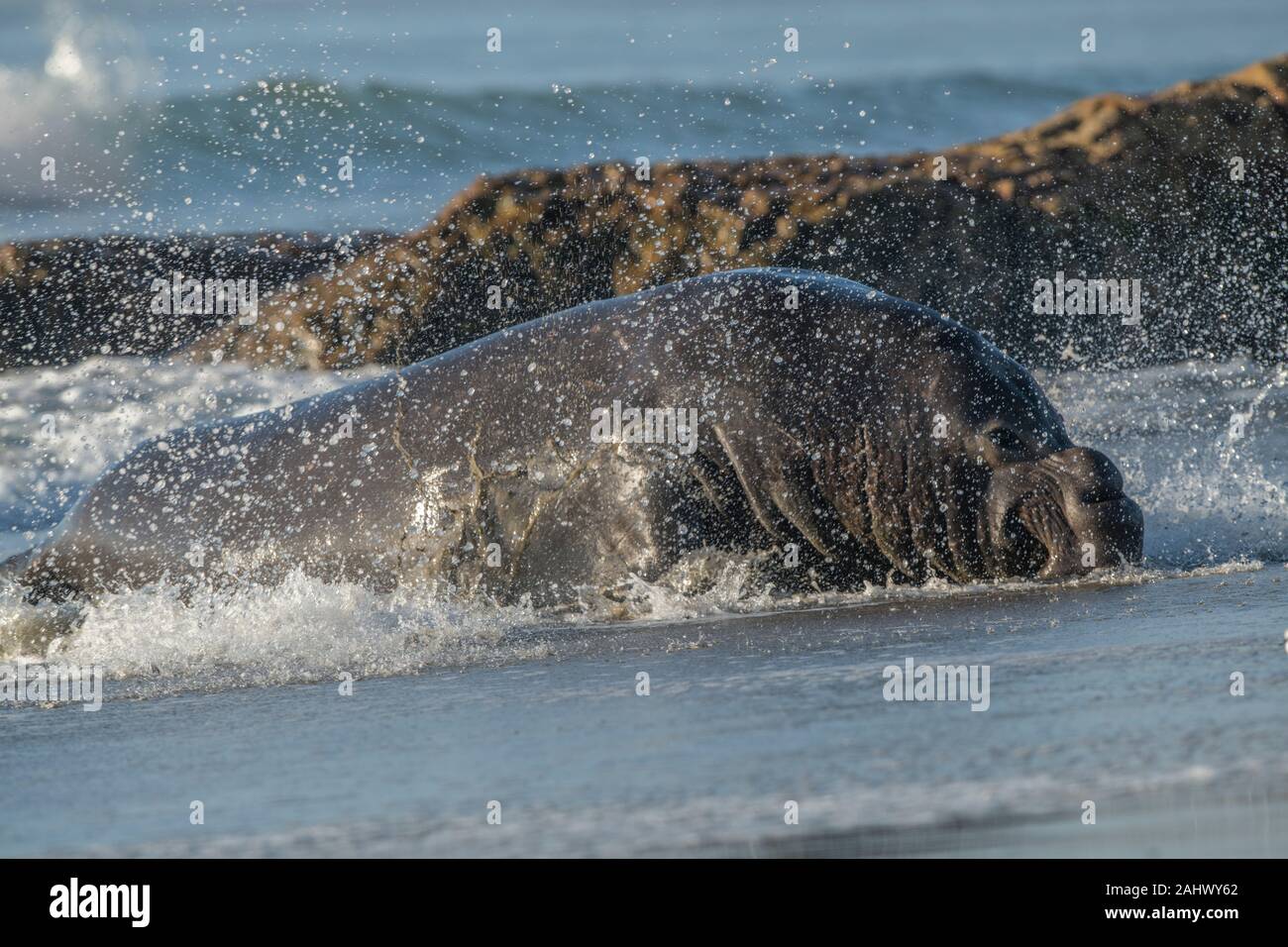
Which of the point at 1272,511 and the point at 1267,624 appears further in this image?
the point at 1272,511

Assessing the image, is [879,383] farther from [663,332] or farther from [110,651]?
[110,651]

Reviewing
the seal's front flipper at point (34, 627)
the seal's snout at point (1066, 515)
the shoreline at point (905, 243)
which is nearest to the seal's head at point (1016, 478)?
the seal's snout at point (1066, 515)

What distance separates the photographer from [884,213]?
14750 millimetres

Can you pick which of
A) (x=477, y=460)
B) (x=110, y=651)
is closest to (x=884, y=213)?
(x=477, y=460)

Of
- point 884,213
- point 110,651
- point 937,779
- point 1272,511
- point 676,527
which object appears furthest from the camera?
point 884,213

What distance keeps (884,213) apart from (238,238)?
6995 mm

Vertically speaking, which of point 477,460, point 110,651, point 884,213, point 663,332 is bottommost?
point 110,651

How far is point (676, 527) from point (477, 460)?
33.5 inches

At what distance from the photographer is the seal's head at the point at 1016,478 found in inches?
247

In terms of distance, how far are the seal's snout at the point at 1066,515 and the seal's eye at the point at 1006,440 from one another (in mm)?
88

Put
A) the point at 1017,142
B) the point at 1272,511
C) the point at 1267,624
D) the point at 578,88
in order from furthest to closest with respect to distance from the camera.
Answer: the point at 578,88, the point at 1017,142, the point at 1272,511, the point at 1267,624

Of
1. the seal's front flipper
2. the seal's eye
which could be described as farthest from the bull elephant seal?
the seal's front flipper

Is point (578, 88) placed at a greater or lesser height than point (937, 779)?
greater

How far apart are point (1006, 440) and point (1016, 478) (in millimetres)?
176
